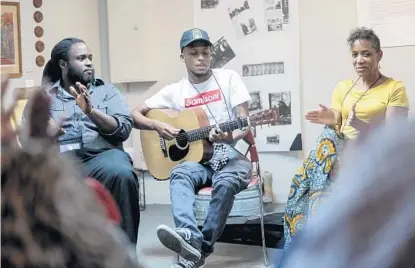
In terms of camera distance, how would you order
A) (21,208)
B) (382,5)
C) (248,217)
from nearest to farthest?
1. (21,208)
2. (248,217)
3. (382,5)

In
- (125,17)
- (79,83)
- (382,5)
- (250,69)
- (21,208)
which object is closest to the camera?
(21,208)

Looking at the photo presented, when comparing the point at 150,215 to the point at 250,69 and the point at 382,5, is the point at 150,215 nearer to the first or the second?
the point at 250,69

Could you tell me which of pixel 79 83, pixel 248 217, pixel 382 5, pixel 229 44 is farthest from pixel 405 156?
pixel 229 44

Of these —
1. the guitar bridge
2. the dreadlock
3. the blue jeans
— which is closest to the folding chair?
the blue jeans

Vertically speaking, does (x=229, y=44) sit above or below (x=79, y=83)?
above

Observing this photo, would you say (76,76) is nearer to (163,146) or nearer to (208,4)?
(163,146)

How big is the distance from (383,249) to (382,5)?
390 centimetres

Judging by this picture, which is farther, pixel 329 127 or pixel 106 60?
pixel 106 60

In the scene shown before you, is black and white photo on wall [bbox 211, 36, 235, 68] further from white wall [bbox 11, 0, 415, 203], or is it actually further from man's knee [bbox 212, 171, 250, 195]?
man's knee [bbox 212, 171, 250, 195]

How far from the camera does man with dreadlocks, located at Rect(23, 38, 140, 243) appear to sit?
104 inches

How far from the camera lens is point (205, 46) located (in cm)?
330

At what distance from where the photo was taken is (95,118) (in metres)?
2.70

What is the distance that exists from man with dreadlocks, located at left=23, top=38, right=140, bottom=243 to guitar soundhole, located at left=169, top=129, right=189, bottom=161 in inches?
15.4

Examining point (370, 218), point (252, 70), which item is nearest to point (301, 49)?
point (252, 70)
